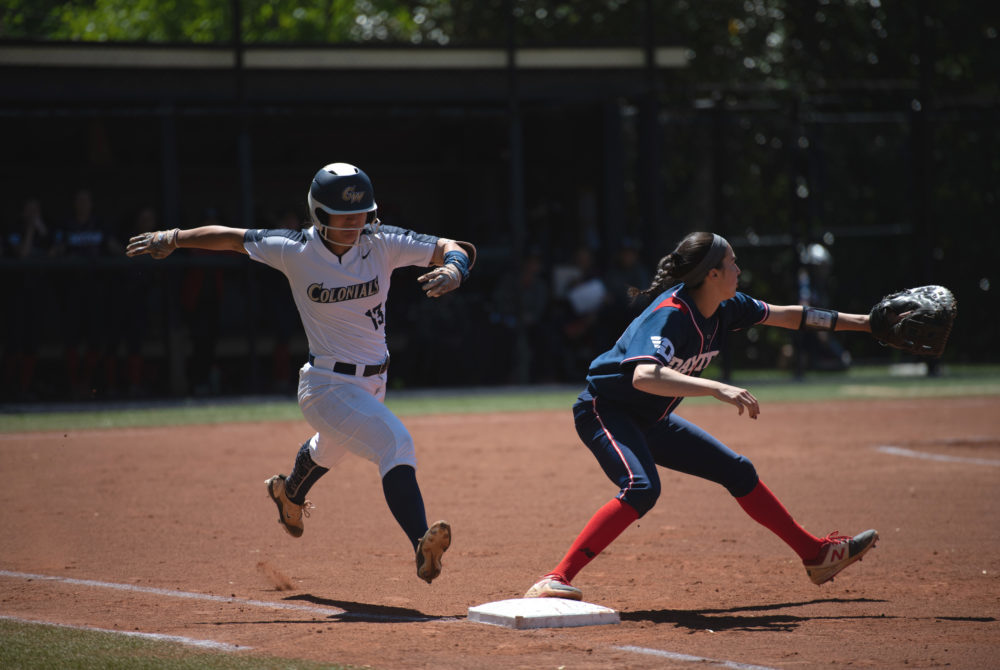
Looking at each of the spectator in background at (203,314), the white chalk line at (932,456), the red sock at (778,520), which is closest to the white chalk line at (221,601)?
the red sock at (778,520)

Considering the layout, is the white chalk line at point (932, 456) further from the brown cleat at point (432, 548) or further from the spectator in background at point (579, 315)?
the brown cleat at point (432, 548)

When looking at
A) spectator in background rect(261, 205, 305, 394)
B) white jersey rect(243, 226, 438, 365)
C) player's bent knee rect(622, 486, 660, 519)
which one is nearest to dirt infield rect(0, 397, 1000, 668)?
player's bent knee rect(622, 486, 660, 519)

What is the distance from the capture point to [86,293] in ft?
48.8

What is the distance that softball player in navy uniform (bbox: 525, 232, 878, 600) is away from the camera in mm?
5266

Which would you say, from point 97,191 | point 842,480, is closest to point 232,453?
point 842,480

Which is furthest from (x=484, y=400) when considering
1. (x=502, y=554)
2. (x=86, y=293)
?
(x=502, y=554)

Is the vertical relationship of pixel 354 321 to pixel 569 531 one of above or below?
above

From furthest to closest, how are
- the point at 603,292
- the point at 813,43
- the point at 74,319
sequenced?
the point at 813,43, the point at 603,292, the point at 74,319

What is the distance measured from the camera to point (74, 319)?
49.6 feet

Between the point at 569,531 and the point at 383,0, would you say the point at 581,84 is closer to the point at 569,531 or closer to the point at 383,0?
the point at 569,531

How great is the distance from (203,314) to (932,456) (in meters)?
9.08

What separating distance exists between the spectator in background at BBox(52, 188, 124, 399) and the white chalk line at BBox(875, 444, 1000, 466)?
9.22m

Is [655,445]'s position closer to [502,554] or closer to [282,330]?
[502,554]

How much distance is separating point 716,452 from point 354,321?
1.81 meters
